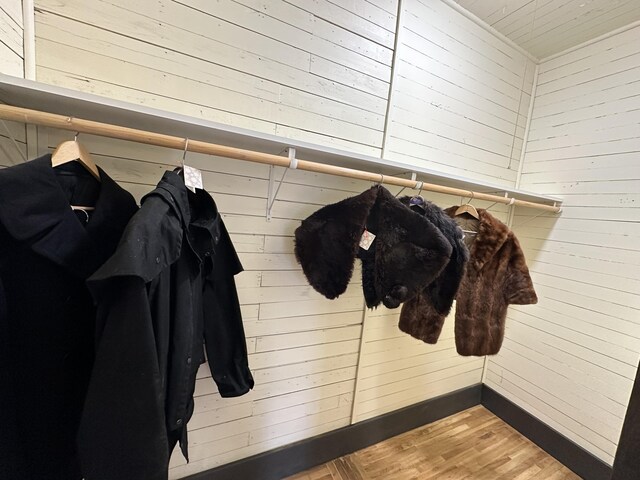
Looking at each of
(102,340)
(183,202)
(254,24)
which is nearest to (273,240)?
(183,202)

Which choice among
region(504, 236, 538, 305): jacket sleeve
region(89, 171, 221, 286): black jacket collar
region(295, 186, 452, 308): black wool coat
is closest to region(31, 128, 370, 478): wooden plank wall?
region(295, 186, 452, 308): black wool coat

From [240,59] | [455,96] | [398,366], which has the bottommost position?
[398,366]

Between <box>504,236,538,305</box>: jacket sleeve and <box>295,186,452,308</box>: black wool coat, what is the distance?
619mm

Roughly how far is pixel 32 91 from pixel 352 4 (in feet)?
4.26

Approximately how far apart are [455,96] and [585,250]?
126 cm

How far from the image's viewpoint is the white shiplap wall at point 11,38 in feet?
2.45

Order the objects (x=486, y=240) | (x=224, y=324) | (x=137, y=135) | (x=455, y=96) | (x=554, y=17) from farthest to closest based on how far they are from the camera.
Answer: (x=455, y=96) < (x=554, y=17) < (x=486, y=240) < (x=224, y=324) < (x=137, y=135)

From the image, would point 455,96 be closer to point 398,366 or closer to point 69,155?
point 398,366

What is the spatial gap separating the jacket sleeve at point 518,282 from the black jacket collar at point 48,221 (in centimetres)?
171

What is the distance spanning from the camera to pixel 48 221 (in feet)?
1.99

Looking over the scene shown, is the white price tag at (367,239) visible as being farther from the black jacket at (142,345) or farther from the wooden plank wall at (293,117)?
the black jacket at (142,345)

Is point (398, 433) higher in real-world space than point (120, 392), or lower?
lower

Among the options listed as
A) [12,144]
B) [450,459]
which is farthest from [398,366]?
[12,144]

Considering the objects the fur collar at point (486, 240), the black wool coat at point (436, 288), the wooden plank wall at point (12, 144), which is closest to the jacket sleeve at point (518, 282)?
the fur collar at point (486, 240)
